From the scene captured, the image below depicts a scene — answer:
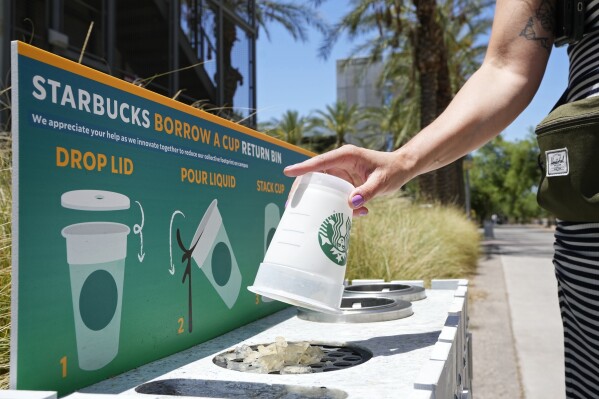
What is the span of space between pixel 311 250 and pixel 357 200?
0.18 m

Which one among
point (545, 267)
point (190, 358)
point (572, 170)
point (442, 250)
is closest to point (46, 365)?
point (190, 358)

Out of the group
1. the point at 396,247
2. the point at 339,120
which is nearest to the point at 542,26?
the point at 396,247

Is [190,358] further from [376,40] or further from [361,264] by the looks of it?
[376,40]

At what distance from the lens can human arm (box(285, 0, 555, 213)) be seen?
1.50 meters

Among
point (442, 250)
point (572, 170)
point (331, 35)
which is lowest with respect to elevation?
point (442, 250)

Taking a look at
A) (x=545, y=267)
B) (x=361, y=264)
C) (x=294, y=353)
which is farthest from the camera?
(x=545, y=267)

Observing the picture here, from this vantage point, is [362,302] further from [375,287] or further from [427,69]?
[427,69]

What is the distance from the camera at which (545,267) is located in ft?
42.0

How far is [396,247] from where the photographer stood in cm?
643

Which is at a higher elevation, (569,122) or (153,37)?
(153,37)

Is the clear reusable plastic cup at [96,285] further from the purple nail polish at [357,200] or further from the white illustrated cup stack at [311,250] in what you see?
the purple nail polish at [357,200]

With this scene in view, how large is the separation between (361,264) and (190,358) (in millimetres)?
4292

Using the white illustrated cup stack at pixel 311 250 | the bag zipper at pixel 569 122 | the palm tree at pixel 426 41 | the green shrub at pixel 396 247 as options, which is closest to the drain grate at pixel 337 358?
the white illustrated cup stack at pixel 311 250

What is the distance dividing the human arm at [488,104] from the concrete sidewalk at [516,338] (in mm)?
3200
